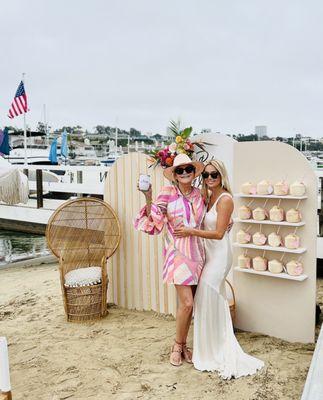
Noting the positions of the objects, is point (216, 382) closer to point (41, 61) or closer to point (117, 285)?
point (117, 285)

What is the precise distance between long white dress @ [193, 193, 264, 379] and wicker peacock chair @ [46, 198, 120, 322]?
160 cm

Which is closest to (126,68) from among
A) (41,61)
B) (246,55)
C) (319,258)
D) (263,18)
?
(41,61)

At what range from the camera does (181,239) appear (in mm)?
3500

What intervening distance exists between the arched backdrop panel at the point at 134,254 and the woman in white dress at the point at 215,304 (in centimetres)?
124

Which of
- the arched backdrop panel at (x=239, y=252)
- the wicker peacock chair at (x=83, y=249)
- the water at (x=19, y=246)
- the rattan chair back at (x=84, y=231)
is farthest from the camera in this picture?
the water at (x=19, y=246)

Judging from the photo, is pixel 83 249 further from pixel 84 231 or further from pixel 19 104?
pixel 19 104

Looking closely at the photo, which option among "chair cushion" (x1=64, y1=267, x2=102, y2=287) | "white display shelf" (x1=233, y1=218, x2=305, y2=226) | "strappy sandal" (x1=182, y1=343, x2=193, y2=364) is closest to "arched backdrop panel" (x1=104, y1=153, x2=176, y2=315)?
"chair cushion" (x1=64, y1=267, x2=102, y2=287)

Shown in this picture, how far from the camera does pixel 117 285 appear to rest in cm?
518

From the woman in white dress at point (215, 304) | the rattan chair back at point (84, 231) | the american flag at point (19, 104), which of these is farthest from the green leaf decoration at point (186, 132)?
the american flag at point (19, 104)

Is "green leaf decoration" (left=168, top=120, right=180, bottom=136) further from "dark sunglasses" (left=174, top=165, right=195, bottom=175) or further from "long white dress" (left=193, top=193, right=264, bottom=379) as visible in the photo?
"long white dress" (left=193, top=193, right=264, bottom=379)

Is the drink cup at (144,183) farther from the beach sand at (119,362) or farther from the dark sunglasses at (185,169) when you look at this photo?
the beach sand at (119,362)

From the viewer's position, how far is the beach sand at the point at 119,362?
10.3 feet

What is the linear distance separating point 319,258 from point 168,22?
1053 cm

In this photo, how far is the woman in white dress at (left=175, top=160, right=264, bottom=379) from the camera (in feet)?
11.1
